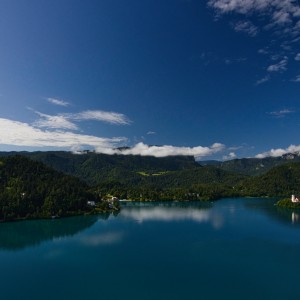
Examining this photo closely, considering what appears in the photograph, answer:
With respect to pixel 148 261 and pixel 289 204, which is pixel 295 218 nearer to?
pixel 289 204

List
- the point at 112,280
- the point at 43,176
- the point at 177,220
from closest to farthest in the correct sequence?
1. the point at 112,280
2. the point at 177,220
3. the point at 43,176

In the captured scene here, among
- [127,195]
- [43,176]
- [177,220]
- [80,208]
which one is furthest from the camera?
[127,195]

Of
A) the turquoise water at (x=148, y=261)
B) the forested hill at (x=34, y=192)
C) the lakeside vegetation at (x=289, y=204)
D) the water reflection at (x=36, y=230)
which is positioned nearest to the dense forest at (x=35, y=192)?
the forested hill at (x=34, y=192)

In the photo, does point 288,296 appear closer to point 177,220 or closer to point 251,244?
point 251,244

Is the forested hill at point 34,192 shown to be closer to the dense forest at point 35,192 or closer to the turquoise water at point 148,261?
the dense forest at point 35,192

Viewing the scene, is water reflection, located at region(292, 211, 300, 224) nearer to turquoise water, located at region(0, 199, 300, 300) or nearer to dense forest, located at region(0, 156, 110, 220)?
turquoise water, located at region(0, 199, 300, 300)

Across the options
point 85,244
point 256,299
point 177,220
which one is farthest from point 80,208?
point 256,299

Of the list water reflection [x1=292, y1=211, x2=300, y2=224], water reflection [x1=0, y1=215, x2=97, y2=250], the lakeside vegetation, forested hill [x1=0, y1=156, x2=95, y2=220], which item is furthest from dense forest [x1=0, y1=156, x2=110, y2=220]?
the lakeside vegetation
